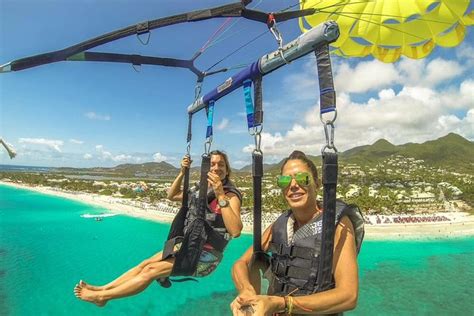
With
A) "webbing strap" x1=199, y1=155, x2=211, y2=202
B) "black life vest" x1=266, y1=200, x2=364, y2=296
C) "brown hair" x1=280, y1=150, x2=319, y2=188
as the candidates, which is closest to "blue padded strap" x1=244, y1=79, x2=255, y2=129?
"brown hair" x1=280, y1=150, x2=319, y2=188

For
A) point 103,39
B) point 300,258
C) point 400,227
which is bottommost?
point 400,227

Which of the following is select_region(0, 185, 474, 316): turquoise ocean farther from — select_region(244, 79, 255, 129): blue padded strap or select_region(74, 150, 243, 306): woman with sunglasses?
select_region(244, 79, 255, 129): blue padded strap

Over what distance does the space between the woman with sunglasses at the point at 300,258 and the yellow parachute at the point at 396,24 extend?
4.83 metres

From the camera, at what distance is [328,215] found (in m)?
1.58

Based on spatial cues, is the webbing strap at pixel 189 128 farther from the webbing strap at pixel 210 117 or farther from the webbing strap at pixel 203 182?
the webbing strap at pixel 203 182

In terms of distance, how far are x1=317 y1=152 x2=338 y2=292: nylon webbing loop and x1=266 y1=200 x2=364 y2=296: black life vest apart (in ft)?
0.37

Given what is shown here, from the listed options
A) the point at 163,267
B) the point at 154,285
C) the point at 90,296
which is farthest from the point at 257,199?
the point at 154,285

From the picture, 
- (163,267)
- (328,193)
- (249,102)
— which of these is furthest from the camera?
(163,267)

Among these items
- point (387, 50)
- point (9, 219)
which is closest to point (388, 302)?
point (387, 50)

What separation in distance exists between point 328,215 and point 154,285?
2338 centimetres

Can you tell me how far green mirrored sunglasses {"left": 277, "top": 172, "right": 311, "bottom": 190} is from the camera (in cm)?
191

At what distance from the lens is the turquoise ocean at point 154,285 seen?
1799 centimetres

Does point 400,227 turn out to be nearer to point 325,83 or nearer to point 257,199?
point 257,199

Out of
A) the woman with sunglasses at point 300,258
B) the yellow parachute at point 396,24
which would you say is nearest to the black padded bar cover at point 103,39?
the woman with sunglasses at point 300,258
